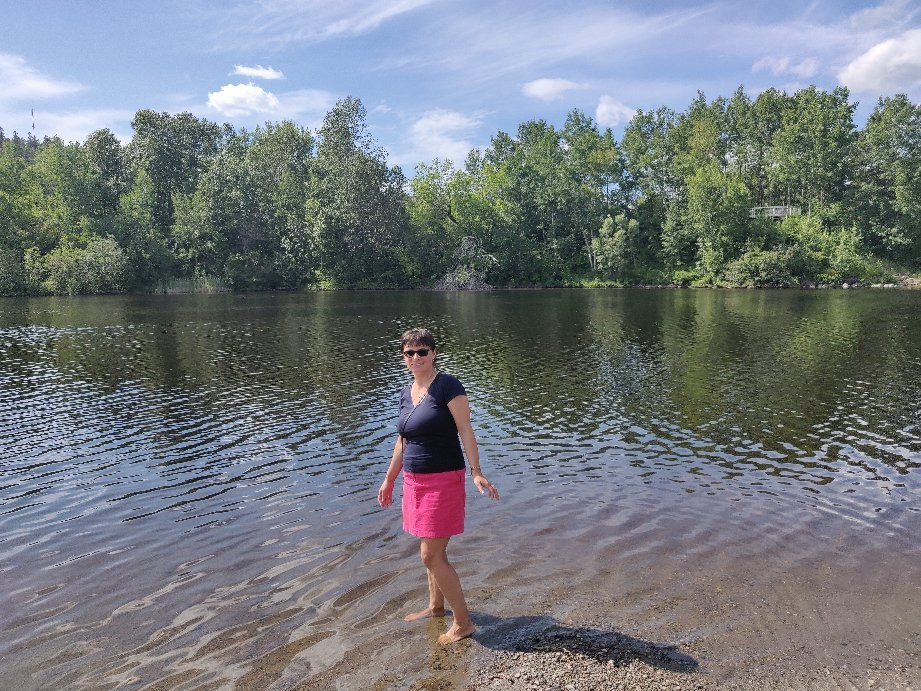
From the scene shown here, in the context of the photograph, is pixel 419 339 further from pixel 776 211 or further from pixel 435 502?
pixel 776 211

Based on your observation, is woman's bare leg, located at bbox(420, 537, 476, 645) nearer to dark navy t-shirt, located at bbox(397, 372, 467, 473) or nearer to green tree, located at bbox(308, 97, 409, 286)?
dark navy t-shirt, located at bbox(397, 372, 467, 473)

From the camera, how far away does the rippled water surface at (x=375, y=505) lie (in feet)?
22.2

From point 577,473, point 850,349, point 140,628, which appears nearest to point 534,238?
point 850,349

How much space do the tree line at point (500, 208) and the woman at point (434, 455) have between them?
81.0 metres

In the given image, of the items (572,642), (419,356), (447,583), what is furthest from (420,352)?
(572,642)

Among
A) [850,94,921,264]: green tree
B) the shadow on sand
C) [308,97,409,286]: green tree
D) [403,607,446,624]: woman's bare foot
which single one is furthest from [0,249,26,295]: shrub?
[850,94,921,264]: green tree

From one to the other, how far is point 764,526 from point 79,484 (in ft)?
40.8

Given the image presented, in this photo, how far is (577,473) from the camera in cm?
1234

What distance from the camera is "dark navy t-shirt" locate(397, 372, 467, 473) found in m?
5.86

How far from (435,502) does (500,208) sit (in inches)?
3623

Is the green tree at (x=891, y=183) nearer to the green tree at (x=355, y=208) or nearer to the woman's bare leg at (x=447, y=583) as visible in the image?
the green tree at (x=355, y=208)

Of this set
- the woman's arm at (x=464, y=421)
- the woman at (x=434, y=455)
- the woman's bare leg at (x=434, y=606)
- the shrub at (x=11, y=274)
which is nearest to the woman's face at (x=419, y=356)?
the woman at (x=434, y=455)

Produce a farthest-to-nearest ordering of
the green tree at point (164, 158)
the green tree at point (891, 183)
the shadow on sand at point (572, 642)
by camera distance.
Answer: the green tree at point (164, 158) → the green tree at point (891, 183) → the shadow on sand at point (572, 642)

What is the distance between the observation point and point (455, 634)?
20.9 feet
